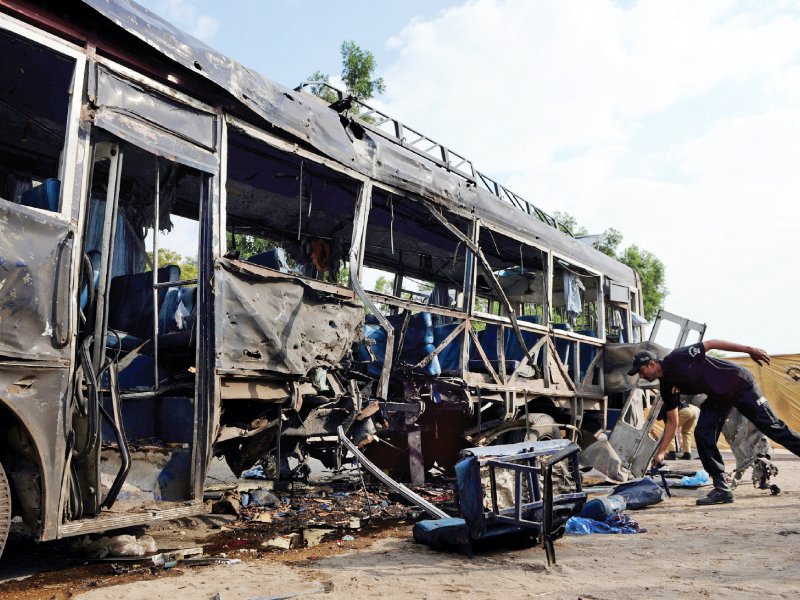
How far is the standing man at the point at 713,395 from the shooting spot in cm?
607

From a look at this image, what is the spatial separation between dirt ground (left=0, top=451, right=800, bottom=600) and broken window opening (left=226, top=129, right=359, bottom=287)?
2431 mm

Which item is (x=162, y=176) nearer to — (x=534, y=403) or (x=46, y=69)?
(x=46, y=69)

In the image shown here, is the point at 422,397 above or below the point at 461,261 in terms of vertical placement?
below

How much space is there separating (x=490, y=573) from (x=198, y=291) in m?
2.70

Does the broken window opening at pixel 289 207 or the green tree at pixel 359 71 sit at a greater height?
the green tree at pixel 359 71

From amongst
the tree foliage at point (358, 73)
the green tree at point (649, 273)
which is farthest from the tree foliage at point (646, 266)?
the tree foliage at point (358, 73)

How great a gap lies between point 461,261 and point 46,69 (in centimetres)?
641

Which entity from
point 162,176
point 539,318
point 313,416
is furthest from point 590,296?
point 162,176

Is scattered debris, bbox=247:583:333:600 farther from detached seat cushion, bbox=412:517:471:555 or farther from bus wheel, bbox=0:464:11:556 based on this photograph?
bus wheel, bbox=0:464:11:556

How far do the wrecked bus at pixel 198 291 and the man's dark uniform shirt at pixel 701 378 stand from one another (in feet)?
6.05

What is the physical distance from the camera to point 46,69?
4594mm

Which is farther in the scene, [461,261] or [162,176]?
[461,261]

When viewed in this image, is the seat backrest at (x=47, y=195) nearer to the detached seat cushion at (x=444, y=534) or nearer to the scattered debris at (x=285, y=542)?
the scattered debris at (x=285, y=542)

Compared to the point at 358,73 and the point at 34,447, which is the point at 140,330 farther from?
the point at 358,73
